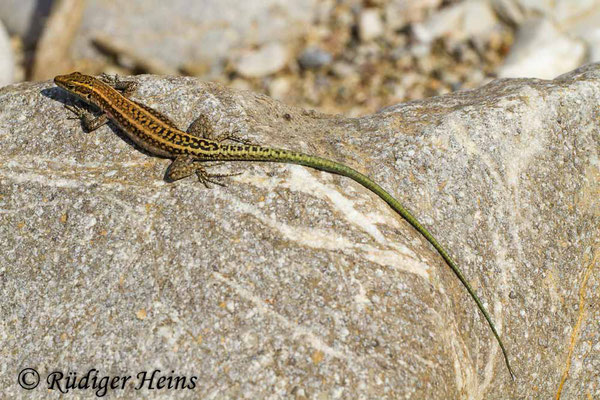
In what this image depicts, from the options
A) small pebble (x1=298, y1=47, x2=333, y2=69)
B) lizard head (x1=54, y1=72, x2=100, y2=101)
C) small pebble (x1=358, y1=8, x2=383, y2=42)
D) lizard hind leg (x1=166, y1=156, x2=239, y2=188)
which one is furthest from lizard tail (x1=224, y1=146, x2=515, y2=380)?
small pebble (x1=358, y1=8, x2=383, y2=42)

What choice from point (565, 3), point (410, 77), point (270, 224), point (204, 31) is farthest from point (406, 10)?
point (270, 224)

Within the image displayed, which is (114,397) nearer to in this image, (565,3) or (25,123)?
(25,123)

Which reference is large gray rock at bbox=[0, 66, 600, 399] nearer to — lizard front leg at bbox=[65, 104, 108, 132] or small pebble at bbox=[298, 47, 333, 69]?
lizard front leg at bbox=[65, 104, 108, 132]

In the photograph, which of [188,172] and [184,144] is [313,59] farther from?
[188,172]

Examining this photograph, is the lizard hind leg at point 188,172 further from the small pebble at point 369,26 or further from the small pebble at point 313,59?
the small pebble at point 369,26

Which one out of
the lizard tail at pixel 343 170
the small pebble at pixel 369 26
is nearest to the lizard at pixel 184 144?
the lizard tail at pixel 343 170

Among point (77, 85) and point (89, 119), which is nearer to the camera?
point (89, 119)

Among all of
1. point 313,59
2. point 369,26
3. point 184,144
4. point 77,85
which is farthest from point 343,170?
point 369,26
